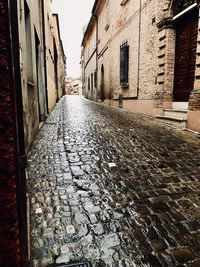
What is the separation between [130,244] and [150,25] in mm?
9207

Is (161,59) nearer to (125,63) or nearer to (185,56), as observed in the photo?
(185,56)

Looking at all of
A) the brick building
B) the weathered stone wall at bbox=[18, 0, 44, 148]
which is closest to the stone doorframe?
the brick building

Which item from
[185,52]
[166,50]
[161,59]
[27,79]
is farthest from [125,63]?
[27,79]

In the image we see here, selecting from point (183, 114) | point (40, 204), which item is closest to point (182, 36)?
point (183, 114)

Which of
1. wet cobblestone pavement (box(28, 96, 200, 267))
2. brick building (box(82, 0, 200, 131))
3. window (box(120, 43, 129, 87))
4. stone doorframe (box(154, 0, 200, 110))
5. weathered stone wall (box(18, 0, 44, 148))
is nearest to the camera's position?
wet cobblestone pavement (box(28, 96, 200, 267))

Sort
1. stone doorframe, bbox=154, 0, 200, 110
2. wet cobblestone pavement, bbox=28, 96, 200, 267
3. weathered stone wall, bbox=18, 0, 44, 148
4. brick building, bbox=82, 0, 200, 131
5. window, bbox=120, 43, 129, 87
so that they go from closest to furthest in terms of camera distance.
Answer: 1. wet cobblestone pavement, bbox=28, 96, 200, 267
2. weathered stone wall, bbox=18, 0, 44, 148
3. brick building, bbox=82, 0, 200, 131
4. stone doorframe, bbox=154, 0, 200, 110
5. window, bbox=120, 43, 129, 87

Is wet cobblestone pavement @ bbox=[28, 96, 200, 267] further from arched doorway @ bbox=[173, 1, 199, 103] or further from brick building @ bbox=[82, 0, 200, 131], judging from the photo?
arched doorway @ bbox=[173, 1, 199, 103]

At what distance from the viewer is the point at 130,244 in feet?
6.03

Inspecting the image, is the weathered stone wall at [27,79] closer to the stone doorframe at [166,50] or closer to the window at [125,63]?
the stone doorframe at [166,50]

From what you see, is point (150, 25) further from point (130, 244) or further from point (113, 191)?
point (130, 244)

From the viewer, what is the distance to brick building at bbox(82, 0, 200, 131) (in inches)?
273

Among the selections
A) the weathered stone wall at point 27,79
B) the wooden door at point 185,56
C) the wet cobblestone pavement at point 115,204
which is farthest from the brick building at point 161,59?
the weathered stone wall at point 27,79

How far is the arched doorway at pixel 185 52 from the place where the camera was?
22.9 feet

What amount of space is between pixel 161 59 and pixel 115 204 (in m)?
7.17
